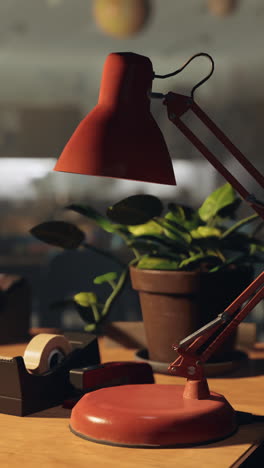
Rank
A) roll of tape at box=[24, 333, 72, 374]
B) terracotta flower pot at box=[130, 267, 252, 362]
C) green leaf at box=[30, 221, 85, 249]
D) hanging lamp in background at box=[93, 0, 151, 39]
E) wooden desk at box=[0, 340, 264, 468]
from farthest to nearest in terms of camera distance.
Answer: hanging lamp in background at box=[93, 0, 151, 39]
green leaf at box=[30, 221, 85, 249]
terracotta flower pot at box=[130, 267, 252, 362]
roll of tape at box=[24, 333, 72, 374]
wooden desk at box=[0, 340, 264, 468]

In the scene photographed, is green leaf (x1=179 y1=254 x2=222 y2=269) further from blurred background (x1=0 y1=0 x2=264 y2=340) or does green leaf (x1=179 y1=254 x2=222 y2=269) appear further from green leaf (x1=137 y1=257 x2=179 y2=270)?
blurred background (x1=0 y1=0 x2=264 y2=340)

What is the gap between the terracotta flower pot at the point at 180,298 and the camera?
1.16 metres

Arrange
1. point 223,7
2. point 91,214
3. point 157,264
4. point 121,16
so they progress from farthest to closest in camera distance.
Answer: point 223,7
point 121,16
point 91,214
point 157,264

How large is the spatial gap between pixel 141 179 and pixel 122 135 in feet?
0.20

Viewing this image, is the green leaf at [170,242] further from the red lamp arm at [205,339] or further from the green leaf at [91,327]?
the red lamp arm at [205,339]

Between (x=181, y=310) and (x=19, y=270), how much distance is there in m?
1.91

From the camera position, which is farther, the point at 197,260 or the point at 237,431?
the point at 197,260

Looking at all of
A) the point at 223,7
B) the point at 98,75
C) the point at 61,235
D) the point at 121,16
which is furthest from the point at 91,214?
the point at 98,75

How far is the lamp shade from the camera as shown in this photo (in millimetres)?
823

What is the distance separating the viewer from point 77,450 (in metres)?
0.80

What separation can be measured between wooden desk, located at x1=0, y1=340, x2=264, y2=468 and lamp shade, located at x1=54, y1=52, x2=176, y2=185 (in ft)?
1.03

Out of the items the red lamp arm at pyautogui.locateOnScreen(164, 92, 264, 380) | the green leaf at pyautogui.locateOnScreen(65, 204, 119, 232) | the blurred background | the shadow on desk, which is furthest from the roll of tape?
the blurred background

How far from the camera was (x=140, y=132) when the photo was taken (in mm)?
852

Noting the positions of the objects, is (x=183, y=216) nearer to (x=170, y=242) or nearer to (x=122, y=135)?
(x=170, y=242)
